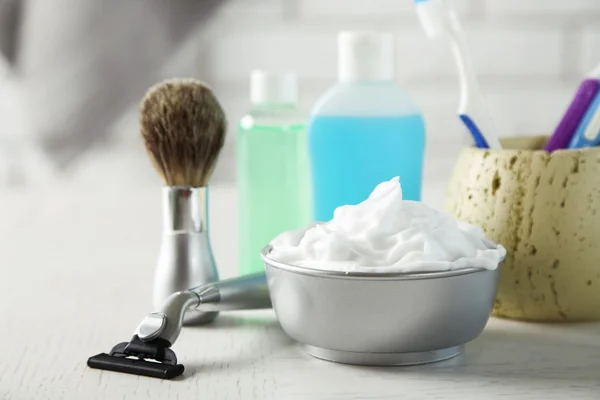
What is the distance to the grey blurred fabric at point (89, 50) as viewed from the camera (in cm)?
119

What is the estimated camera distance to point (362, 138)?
0.75 meters

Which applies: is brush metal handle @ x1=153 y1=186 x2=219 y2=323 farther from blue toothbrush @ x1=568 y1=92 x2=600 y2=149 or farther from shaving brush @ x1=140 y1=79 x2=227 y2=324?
blue toothbrush @ x1=568 y1=92 x2=600 y2=149

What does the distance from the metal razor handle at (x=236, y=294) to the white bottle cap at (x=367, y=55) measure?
0.19 meters

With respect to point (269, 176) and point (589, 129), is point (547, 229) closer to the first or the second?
point (589, 129)

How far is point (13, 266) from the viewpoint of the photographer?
894 mm

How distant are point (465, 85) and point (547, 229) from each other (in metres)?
0.15

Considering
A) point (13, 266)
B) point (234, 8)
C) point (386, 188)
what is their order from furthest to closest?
1. point (234, 8)
2. point (13, 266)
3. point (386, 188)

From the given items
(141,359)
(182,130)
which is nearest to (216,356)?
(141,359)

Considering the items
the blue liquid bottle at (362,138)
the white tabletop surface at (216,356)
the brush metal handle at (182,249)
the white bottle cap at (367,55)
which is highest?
the white bottle cap at (367,55)

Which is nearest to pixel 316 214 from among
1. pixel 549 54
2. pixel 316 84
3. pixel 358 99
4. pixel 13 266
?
pixel 358 99

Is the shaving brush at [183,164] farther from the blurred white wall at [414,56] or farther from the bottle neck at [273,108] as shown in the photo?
the blurred white wall at [414,56]

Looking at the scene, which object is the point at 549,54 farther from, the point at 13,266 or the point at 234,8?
the point at 13,266

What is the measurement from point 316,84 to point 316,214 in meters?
0.48

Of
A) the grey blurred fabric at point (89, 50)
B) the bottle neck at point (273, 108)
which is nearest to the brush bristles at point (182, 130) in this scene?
the bottle neck at point (273, 108)
